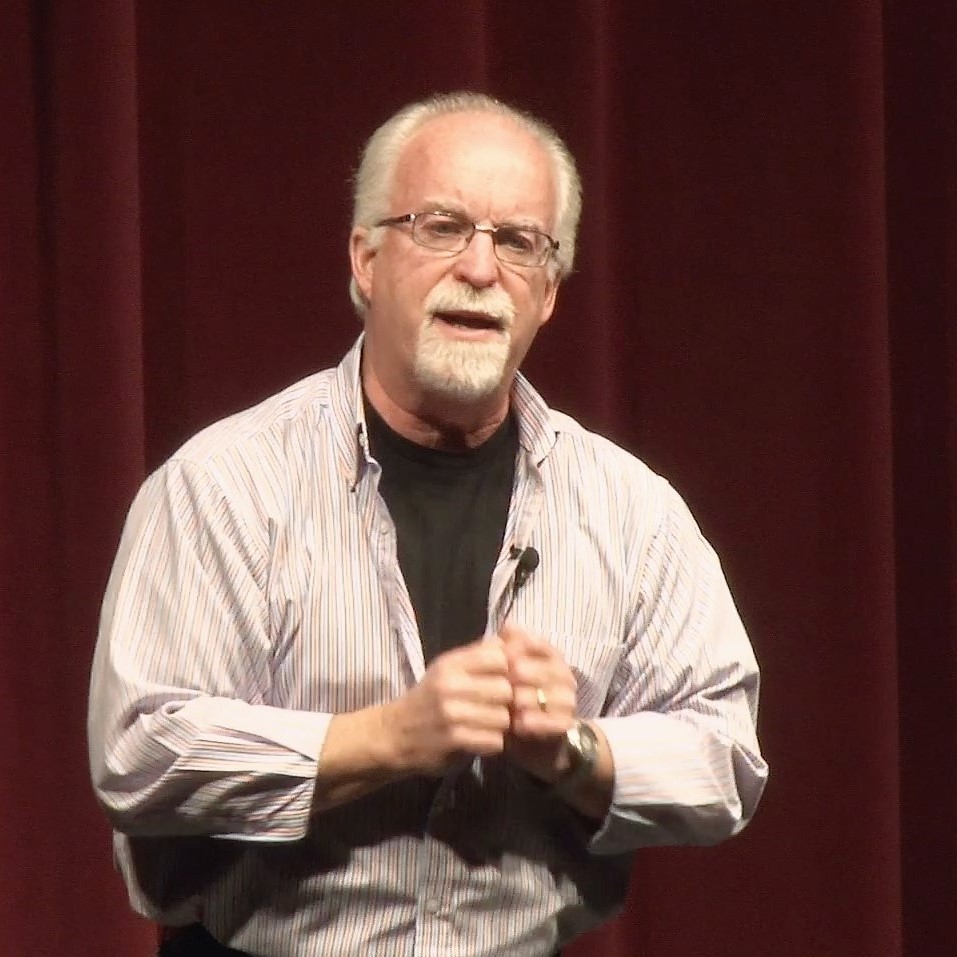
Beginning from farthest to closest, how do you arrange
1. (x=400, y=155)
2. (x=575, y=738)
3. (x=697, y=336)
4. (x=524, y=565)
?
(x=697, y=336) < (x=400, y=155) < (x=524, y=565) < (x=575, y=738)

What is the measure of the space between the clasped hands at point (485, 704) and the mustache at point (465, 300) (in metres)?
0.34

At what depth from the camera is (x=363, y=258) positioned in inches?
66.4

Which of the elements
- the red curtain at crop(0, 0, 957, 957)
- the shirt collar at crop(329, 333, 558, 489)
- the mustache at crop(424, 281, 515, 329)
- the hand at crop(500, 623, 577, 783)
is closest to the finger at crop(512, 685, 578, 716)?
the hand at crop(500, 623, 577, 783)

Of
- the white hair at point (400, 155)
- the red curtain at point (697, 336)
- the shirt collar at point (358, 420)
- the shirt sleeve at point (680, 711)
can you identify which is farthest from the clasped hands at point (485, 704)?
the red curtain at point (697, 336)

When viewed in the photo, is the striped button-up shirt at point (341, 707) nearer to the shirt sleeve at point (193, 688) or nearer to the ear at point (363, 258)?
the shirt sleeve at point (193, 688)

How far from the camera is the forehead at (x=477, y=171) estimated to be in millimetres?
1588

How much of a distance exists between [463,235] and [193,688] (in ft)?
1.65

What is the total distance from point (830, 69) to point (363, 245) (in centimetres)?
96

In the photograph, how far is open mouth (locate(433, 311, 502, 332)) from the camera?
1.58 meters

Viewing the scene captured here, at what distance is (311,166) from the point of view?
6.95ft

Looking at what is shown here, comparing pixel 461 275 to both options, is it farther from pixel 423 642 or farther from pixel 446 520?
pixel 423 642

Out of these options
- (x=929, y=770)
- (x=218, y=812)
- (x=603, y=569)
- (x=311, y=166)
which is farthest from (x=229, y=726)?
(x=929, y=770)

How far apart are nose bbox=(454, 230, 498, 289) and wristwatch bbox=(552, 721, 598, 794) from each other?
427mm

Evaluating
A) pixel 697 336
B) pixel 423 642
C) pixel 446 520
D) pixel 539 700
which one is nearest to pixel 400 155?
pixel 446 520
